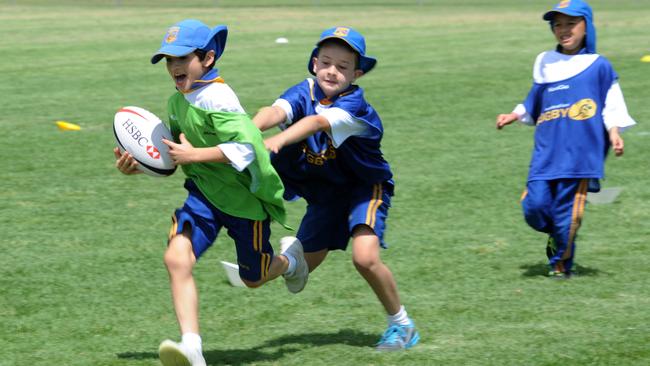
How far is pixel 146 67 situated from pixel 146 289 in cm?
1206

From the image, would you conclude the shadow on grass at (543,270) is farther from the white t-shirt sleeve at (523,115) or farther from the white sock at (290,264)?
the white sock at (290,264)

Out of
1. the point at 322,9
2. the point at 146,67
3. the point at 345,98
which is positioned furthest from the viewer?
the point at 322,9

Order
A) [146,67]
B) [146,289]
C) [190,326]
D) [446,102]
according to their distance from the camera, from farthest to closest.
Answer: [146,67]
[446,102]
[146,289]
[190,326]

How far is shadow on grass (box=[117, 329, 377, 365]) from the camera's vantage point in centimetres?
558

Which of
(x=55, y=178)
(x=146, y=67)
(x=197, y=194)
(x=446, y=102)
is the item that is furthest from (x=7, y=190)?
(x=146, y=67)

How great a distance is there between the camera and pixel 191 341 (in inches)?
200

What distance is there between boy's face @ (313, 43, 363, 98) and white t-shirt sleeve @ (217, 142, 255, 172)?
669 millimetres

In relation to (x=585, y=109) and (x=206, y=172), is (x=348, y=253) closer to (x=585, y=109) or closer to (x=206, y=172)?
(x=585, y=109)

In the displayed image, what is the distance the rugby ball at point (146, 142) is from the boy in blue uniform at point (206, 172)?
2.1 inches

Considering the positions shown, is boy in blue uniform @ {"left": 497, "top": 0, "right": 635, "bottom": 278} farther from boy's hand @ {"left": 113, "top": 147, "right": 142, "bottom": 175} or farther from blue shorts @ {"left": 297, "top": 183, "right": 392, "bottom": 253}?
boy's hand @ {"left": 113, "top": 147, "right": 142, "bottom": 175}

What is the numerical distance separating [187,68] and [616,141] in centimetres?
297

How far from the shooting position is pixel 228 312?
6488mm

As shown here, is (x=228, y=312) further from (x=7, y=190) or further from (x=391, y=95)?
(x=391, y=95)

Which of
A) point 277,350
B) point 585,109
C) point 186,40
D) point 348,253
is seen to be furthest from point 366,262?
point 348,253
